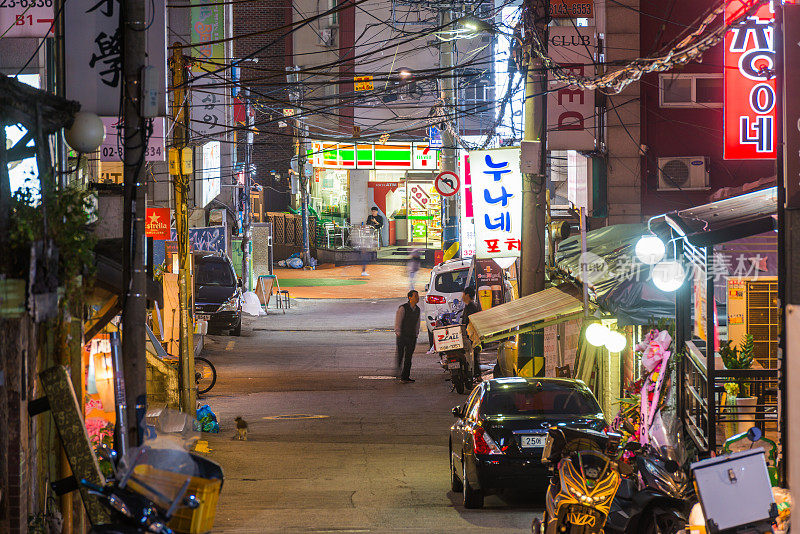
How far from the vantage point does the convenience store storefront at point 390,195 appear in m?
48.6

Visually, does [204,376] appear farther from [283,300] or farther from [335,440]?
[283,300]

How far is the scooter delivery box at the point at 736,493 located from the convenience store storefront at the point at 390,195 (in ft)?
135

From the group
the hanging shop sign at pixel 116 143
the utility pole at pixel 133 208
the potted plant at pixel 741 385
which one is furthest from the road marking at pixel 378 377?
the utility pole at pixel 133 208

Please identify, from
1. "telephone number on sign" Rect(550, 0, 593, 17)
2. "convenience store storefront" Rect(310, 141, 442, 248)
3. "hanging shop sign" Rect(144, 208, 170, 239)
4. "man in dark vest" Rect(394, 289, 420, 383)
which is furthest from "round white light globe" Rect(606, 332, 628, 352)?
"convenience store storefront" Rect(310, 141, 442, 248)

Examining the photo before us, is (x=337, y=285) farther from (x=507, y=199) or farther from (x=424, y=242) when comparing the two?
(x=507, y=199)

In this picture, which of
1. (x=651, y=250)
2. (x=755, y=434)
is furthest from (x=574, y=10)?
(x=755, y=434)

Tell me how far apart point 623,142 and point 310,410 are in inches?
329

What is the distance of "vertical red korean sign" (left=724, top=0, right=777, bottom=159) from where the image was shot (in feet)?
47.7

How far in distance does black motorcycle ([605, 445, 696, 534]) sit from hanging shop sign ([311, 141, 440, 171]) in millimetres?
37824

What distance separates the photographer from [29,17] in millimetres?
14188

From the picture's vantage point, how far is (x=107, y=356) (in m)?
13.0

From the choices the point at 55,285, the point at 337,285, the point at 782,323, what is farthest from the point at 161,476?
the point at 337,285

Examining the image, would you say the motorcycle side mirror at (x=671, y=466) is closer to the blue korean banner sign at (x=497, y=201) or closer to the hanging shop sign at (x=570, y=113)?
the hanging shop sign at (x=570, y=113)

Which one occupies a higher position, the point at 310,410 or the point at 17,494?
the point at 17,494
